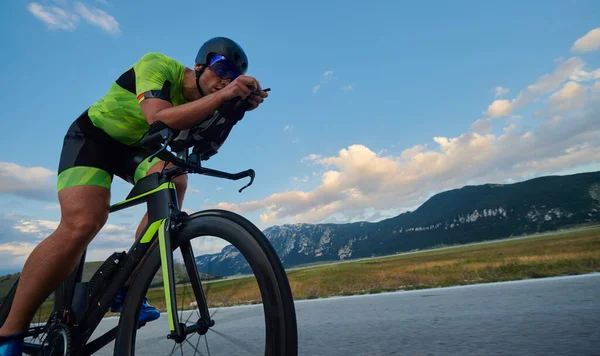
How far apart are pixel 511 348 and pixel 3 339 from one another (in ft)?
10.1

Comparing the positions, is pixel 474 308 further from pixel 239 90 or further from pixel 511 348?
pixel 239 90

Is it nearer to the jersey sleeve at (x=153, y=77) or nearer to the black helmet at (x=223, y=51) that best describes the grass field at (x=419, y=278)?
the jersey sleeve at (x=153, y=77)

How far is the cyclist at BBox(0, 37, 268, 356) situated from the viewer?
2387 millimetres

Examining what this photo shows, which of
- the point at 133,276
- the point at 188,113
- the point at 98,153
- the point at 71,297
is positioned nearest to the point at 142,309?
the point at 133,276

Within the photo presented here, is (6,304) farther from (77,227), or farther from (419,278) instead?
(419,278)

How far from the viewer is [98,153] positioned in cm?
265

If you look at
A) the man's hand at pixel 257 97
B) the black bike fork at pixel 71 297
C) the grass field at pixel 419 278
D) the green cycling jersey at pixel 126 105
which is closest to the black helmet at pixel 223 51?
the green cycling jersey at pixel 126 105

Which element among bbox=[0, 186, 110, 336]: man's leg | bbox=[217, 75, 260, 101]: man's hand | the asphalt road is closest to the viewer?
bbox=[217, 75, 260, 101]: man's hand

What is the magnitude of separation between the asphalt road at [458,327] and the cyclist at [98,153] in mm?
915

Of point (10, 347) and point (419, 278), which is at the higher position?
point (10, 347)

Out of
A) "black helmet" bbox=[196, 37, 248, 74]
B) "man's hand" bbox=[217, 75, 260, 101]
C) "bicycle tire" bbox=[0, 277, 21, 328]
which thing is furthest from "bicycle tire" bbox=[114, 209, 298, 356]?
"bicycle tire" bbox=[0, 277, 21, 328]

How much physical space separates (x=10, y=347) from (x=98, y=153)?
1310mm

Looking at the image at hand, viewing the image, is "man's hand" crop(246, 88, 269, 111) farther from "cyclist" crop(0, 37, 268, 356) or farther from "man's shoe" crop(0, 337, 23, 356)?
"man's shoe" crop(0, 337, 23, 356)

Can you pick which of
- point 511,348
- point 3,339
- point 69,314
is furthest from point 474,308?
point 3,339
